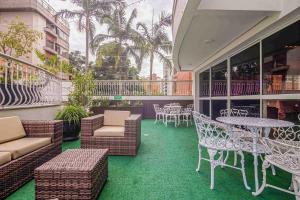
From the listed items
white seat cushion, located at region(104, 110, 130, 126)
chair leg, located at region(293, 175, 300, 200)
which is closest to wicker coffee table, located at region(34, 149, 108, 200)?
chair leg, located at region(293, 175, 300, 200)

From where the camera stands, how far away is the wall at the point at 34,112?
10.3 feet

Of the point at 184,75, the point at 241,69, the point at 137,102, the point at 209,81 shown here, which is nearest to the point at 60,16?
the point at 137,102

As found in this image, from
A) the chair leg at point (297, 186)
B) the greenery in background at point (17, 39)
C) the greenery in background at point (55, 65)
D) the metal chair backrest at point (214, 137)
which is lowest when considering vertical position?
the chair leg at point (297, 186)

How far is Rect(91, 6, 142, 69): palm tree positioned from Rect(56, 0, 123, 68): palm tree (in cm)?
48

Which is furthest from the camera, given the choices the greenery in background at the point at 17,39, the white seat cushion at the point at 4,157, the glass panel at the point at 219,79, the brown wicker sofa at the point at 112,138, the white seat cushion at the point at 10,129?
the glass panel at the point at 219,79

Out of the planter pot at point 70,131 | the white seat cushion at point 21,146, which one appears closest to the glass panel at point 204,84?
the planter pot at point 70,131

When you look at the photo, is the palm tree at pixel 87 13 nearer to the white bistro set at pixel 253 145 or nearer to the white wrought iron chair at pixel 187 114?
the white wrought iron chair at pixel 187 114

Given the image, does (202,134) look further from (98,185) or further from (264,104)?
(264,104)

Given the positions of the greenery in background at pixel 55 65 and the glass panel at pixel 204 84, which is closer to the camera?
the greenery in background at pixel 55 65

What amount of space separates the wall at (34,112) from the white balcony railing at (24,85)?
119 millimetres

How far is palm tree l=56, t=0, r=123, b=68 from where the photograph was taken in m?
11.8

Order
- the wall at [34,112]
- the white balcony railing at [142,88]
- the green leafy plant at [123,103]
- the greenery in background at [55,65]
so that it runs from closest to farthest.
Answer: the wall at [34,112]
the greenery in background at [55,65]
the green leafy plant at [123,103]
the white balcony railing at [142,88]

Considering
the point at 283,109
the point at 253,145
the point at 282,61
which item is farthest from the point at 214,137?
the point at 282,61

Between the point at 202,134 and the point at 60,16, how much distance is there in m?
12.2
